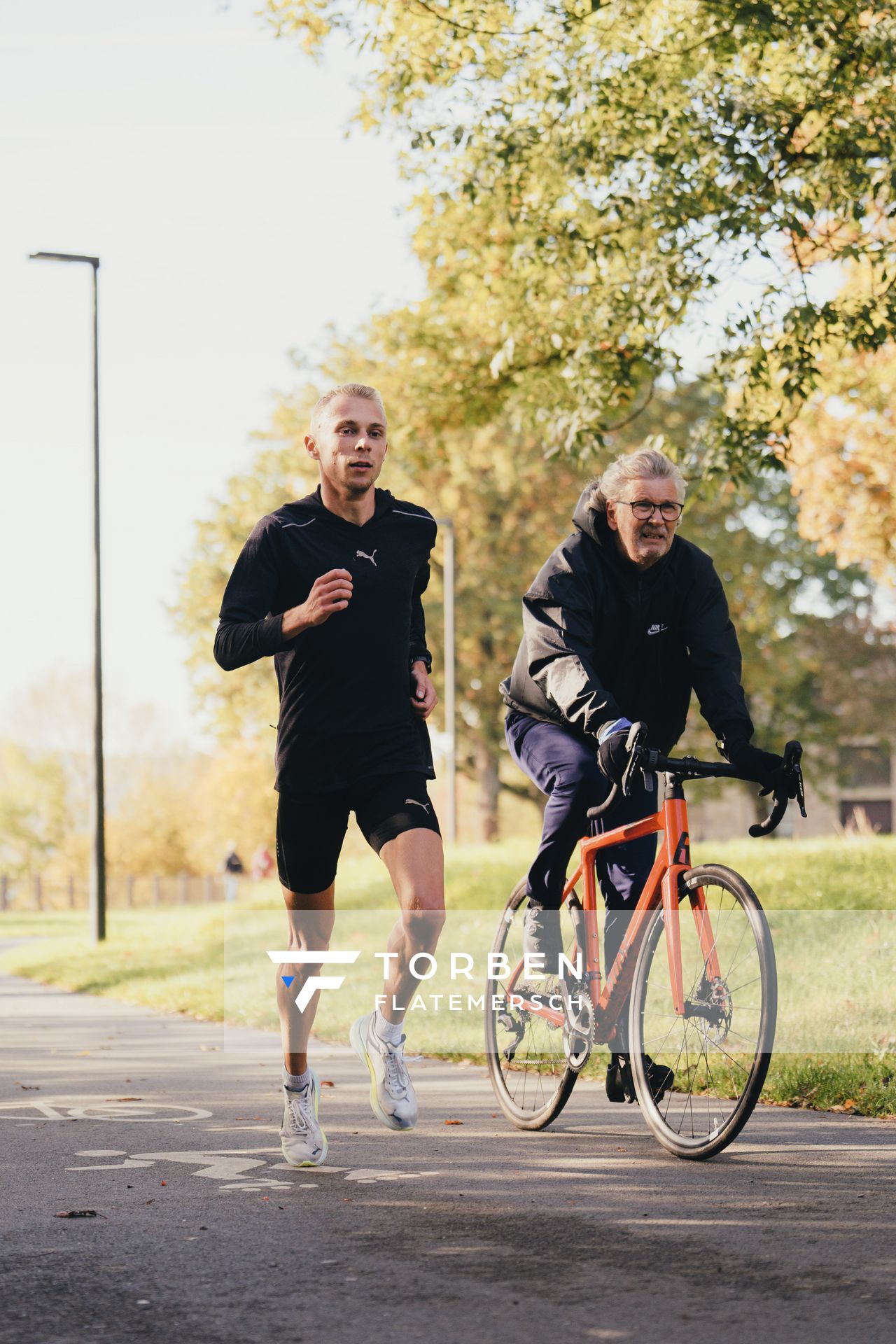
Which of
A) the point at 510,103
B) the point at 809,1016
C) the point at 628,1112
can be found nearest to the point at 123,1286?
the point at 628,1112

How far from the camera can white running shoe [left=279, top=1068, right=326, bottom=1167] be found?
5.32 m

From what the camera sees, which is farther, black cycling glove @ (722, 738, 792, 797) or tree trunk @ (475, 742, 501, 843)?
tree trunk @ (475, 742, 501, 843)

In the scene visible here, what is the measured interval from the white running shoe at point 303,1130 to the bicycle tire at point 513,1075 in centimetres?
88

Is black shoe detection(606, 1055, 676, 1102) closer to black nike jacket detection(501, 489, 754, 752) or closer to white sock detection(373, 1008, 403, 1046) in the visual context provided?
white sock detection(373, 1008, 403, 1046)

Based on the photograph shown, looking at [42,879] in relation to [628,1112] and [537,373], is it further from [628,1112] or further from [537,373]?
[628,1112]

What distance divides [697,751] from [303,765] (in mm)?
28042

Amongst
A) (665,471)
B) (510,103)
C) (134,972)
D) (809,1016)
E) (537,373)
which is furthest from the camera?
(134,972)

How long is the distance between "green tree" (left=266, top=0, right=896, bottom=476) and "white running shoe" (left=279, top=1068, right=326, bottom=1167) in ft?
24.3

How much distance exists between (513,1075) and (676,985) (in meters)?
1.24

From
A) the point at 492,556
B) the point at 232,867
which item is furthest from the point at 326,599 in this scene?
the point at 232,867

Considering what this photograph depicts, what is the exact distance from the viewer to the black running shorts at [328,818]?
208 inches

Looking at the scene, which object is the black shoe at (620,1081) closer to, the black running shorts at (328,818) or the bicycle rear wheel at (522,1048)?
the bicycle rear wheel at (522,1048)

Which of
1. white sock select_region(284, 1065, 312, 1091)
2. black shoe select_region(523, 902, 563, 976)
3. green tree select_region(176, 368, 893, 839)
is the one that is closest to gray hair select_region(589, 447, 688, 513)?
black shoe select_region(523, 902, 563, 976)

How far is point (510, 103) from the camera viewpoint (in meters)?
12.5
